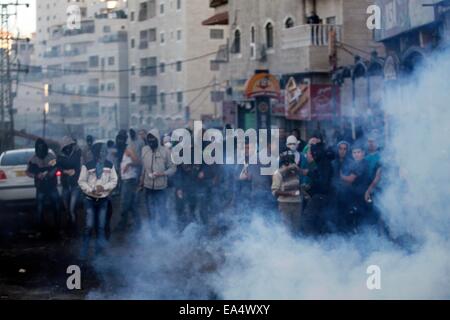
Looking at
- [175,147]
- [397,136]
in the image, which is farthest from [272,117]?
[397,136]

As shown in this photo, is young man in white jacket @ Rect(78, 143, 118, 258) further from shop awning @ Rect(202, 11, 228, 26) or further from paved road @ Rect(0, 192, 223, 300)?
shop awning @ Rect(202, 11, 228, 26)

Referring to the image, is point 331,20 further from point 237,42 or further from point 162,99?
point 162,99

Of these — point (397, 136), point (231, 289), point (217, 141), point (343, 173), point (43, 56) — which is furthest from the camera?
point (43, 56)

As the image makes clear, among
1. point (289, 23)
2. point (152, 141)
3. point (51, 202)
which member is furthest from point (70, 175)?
point (289, 23)

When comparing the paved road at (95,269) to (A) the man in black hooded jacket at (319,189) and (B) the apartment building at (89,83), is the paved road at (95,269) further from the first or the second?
(B) the apartment building at (89,83)

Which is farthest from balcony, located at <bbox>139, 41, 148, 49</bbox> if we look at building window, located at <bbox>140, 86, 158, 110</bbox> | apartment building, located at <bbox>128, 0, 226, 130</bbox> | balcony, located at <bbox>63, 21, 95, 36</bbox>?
balcony, located at <bbox>63, 21, 95, 36</bbox>

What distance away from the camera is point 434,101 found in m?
7.79

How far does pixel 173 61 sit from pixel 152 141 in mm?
25113

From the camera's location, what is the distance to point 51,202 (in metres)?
11.8

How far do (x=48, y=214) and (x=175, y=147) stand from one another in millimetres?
1959

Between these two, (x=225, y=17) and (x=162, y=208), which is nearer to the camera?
(x=162, y=208)

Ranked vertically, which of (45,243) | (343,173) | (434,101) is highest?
(434,101)

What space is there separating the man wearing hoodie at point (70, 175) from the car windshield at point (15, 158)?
1.64m
